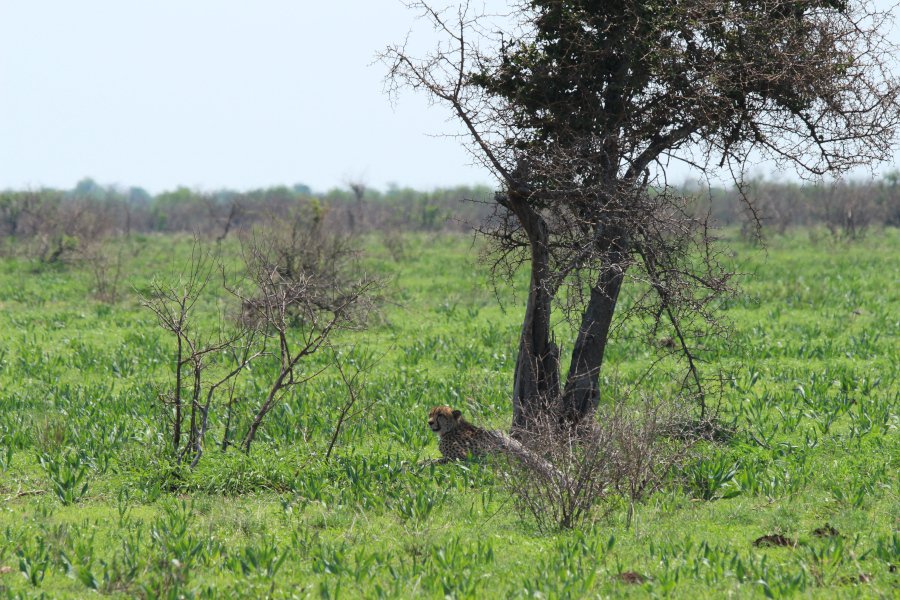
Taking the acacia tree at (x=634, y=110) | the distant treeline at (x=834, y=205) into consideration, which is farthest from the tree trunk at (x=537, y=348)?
the distant treeline at (x=834, y=205)

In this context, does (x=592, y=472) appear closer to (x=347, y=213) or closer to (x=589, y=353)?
(x=589, y=353)

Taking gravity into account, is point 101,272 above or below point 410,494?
above

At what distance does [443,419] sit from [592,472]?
2388 millimetres

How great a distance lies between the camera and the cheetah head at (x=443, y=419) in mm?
9703

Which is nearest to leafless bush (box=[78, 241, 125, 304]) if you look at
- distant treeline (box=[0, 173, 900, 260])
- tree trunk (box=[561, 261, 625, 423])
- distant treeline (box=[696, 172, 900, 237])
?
distant treeline (box=[0, 173, 900, 260])

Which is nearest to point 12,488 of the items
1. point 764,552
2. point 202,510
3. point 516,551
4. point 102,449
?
point 102,449

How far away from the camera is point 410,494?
8.31m

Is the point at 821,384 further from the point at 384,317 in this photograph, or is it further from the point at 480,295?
the point at 480,295

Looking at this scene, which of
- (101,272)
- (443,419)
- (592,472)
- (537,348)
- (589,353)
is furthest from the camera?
(101,272)

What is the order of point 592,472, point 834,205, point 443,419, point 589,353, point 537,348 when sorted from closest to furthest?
point 592,472 → point 443,419 → point 537,348 → point 589,353 → point 834,205

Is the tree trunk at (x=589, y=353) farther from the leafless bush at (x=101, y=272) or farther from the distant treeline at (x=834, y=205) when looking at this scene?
the distant treeline at (x=834, y=205)

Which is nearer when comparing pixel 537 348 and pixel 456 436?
pixel 456 436

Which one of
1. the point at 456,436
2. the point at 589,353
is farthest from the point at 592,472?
the point at 589,353

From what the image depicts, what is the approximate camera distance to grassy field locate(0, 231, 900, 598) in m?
6.20
